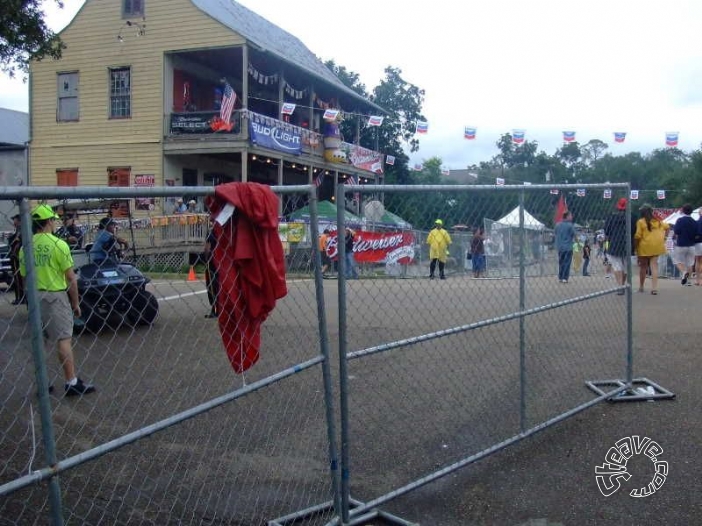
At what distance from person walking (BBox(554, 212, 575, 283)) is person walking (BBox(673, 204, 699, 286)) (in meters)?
8.96

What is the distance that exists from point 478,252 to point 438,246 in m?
0.40

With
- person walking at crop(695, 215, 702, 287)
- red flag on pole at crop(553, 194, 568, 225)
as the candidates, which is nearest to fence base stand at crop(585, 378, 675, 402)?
red flag on pole at crop(553, 194, 568, 225)

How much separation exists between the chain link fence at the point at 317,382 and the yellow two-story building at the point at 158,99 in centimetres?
1567

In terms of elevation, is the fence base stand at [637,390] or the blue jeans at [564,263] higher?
the blue jeans at [564,263]

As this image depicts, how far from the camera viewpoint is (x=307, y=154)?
25.8 metres

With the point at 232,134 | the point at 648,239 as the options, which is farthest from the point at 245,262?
the point at 232,134

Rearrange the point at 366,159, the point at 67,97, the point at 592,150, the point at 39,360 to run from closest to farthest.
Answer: the point at 39,360 < the point at 67,97 < the point at 366,159 < the point at 592,150

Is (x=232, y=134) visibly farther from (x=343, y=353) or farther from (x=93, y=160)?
(x=343, y=353)

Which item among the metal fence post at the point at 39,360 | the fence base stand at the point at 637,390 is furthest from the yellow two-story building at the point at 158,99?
the metal fence post at the point at 39,360

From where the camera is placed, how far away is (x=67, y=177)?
79.1ft

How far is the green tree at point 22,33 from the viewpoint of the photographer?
35.9 feet

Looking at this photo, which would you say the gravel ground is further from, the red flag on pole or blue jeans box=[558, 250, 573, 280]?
the red flag on pole

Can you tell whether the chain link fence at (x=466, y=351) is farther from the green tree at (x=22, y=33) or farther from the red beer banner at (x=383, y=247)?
the green tree at (x=22, y=33)

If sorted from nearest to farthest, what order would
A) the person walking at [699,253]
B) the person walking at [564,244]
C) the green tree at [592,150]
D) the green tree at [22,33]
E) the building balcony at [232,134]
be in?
the person walking at [564,244], the green tree at [22,33], the person walking at [699,253], the building balcony at [232,134], the green tree at [592,150]
